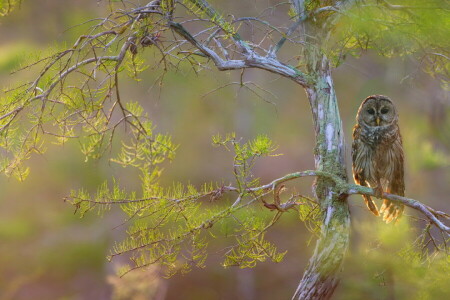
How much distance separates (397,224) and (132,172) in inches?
283

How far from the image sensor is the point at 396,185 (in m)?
3.93

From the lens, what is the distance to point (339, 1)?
11.4ft

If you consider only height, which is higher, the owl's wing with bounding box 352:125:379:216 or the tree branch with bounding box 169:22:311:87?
the tree branch with bounding box 169:22:311:87

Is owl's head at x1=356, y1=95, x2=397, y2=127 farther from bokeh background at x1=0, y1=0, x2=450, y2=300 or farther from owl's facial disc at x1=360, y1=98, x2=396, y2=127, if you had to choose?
bokeh background at x1=0, y1=0, x2=450, y2=300

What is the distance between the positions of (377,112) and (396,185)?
0.47m

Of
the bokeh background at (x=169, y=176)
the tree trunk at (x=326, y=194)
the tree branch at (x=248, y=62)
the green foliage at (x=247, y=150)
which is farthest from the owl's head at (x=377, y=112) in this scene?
the bokeh background at (x=169, y=176)

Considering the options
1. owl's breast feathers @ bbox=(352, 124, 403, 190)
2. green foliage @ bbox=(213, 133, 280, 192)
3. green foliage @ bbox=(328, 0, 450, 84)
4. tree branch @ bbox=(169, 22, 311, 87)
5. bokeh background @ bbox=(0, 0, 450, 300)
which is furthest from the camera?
bokeh background @ bbox=(0, 0, 450, 300)

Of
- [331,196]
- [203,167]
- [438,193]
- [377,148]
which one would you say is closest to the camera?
[331,196]

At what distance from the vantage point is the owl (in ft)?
12.6

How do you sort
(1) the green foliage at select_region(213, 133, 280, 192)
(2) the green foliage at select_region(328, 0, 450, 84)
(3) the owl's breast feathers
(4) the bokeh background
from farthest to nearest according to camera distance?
(4) the bokeh background, (3) the owl's breast feathers, (1) the green foliage at select_region(213, 133, 280, 192), (2) the green foliage at select_region(328, 0, 450, 84)

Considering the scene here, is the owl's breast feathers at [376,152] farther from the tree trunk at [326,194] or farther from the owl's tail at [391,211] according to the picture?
the tree trunk at [326,194]

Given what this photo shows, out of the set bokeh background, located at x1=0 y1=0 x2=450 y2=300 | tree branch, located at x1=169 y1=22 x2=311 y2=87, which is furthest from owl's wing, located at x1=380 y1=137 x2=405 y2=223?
bokeh background, located at x1=0 y1=0 x2=450 y2=300

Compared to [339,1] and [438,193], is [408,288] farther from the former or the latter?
[438,193]

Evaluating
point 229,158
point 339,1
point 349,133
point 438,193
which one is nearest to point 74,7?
point 229,158
